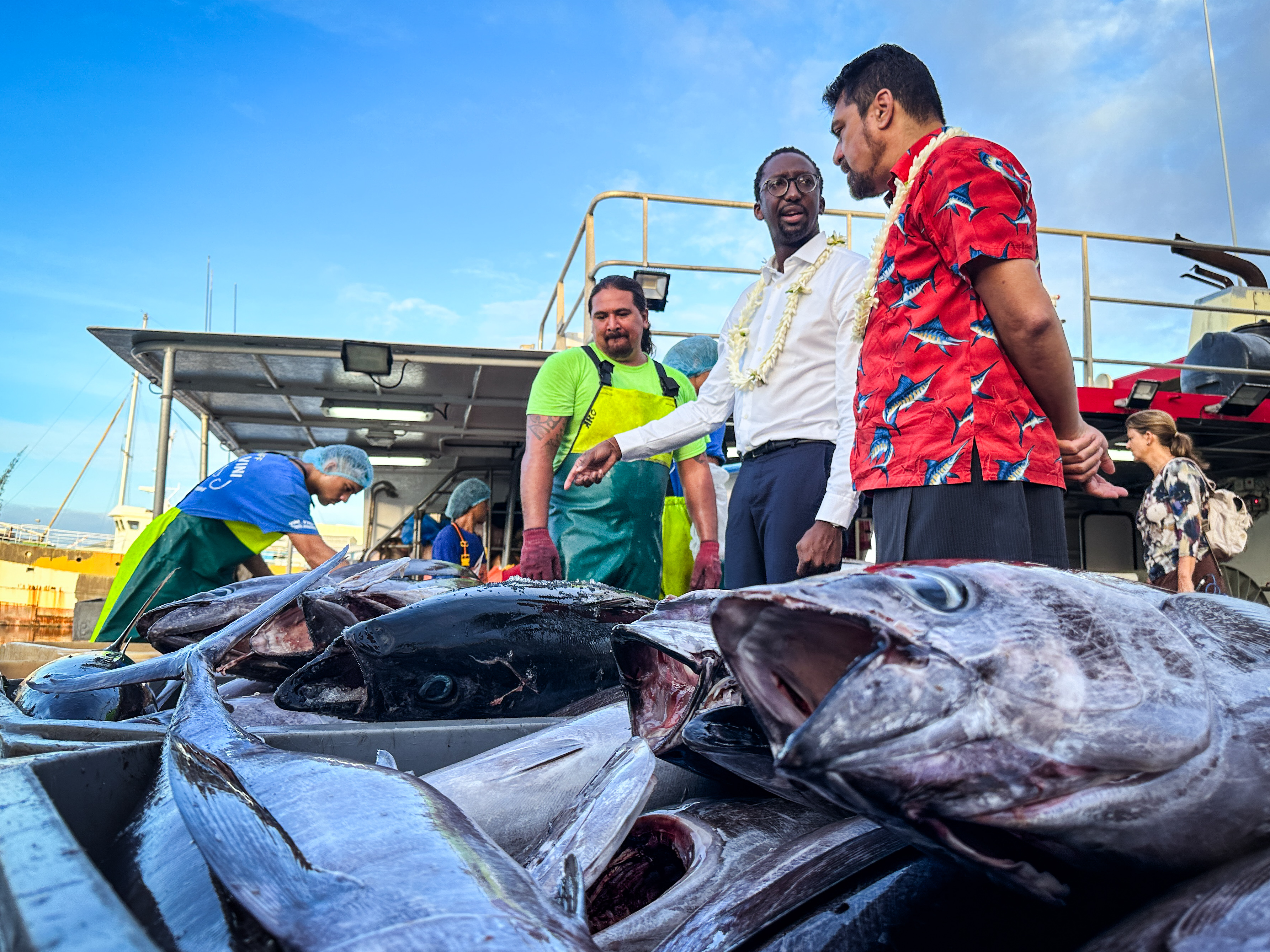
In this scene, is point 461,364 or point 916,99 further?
point 461,364

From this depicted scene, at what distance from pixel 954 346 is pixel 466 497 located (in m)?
7.12

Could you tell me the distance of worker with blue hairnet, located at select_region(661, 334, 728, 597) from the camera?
4.44m

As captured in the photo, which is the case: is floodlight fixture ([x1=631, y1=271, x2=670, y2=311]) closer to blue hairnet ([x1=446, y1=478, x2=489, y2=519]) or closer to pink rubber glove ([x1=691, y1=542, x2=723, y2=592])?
pink rubber glove ([x1=691, y1=542, x2=723, y2=592])

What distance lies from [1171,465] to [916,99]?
4174 mm

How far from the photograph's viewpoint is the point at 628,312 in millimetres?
4031

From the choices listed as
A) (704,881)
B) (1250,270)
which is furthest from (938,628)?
(1250,270)

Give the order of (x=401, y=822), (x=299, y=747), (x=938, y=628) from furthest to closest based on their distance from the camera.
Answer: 1. (x=299, y=747)
2. (x=401, y=822)
3. (x=938, y=628)

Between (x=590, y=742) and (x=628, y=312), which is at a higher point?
(x=628, y=312)

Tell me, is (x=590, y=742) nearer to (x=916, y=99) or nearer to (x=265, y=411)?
(x=916, y=99)

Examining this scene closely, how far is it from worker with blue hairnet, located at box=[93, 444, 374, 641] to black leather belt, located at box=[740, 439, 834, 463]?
103 inches

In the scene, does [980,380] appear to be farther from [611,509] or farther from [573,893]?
[611,509]

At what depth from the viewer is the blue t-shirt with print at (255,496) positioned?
13.9 feet

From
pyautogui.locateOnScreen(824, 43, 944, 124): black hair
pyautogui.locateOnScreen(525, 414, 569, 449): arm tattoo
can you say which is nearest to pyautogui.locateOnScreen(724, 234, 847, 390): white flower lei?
pyautogui.locateOnScreen(824, 43, 944, 124): black hair

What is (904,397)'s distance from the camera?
6.55 feet
